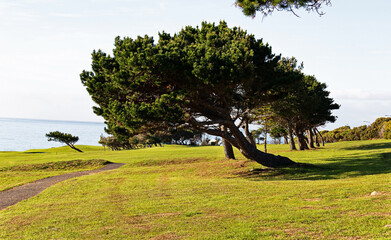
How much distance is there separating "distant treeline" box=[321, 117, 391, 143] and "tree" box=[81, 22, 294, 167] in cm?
3763

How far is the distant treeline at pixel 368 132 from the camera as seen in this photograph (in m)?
51.8

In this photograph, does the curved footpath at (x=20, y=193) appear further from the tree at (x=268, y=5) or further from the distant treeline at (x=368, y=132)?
the distant treeline at (x=368, y=132)

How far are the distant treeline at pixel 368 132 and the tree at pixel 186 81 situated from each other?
3763cm

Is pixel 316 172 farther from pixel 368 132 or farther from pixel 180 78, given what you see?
pixel 368 132

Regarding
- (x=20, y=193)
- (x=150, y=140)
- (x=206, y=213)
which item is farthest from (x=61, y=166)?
(x=150, y=140)

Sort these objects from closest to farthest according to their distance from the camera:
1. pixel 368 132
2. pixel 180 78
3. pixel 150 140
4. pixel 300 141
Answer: pixel 180 78 < pixel 300 141 < pixel 368 132 < pixel 150 140

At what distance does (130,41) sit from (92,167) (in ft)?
59.6

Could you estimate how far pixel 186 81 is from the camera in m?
20.8

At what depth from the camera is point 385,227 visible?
7.18 meters

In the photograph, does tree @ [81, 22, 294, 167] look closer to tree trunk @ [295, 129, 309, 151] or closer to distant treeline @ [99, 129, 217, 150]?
tree trunk @ [295, 129, 309, 151]

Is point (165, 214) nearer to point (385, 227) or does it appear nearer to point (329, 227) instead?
point (329, 227)

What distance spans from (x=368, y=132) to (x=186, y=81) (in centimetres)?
5338

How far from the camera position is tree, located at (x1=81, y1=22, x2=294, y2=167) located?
62.2 feet

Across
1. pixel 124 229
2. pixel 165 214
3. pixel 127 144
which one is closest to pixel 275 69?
pixel 165 214
